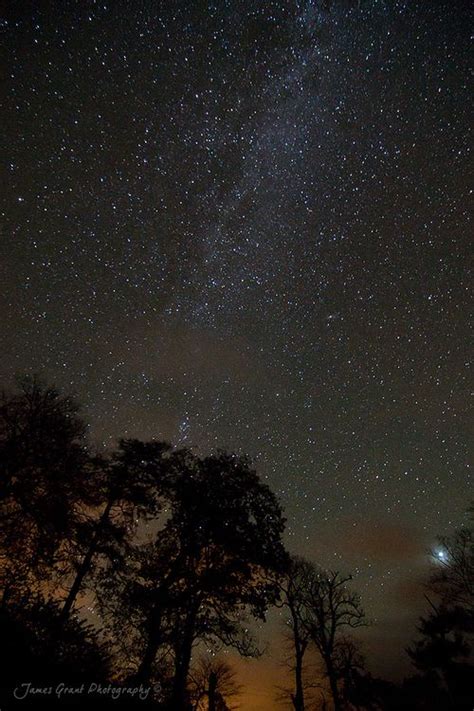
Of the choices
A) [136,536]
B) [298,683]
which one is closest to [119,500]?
[136,536]

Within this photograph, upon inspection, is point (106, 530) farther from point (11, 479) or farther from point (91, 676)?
point (91, 676)

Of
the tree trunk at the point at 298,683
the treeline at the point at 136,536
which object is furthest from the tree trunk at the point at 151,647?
the tree trunk at the point at 298,683

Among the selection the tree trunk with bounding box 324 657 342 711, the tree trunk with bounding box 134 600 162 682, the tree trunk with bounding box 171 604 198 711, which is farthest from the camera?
the tree trunk with bounding box 324 657 342 711

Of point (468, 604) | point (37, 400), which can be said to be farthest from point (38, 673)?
point (468, 604)

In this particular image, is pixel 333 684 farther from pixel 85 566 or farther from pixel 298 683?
pixel 85 566

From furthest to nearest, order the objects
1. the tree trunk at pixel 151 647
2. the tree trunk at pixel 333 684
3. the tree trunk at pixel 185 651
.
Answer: the tree trunk at pixel 333 684, the tree trunk at pixel 185 651, the tree trunk at pixel 151 647

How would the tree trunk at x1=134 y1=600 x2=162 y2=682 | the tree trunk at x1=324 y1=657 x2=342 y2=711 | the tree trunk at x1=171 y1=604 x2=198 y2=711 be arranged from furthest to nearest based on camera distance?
the tree trunk at x1=324 y1=657 x2=342 y2=711, the tree trunk at x1=171 y1=604 x2=198 y2=711, the tree trunk at x1=134 y1=600 x2=162 y2=682

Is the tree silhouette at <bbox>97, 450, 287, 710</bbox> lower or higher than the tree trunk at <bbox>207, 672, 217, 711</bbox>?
higher

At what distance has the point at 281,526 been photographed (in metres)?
16.0

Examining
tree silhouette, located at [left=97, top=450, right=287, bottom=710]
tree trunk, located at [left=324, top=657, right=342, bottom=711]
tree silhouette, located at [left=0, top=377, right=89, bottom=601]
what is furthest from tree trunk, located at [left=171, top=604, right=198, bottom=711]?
tree trunk, located at [left=324, top=657, right=342, bottom=711]

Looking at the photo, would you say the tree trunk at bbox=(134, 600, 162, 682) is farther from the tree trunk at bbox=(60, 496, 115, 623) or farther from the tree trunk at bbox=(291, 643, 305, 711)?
the tree trunk at bbox=(291, 643, 305, 711)

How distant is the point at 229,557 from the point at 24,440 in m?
9.50

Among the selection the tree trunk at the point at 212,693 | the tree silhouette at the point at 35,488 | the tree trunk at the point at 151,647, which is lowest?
the tree trunk at the point at 212,693

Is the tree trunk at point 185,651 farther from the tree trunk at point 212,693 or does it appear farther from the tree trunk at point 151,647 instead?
the tree trunk at point 212,693
